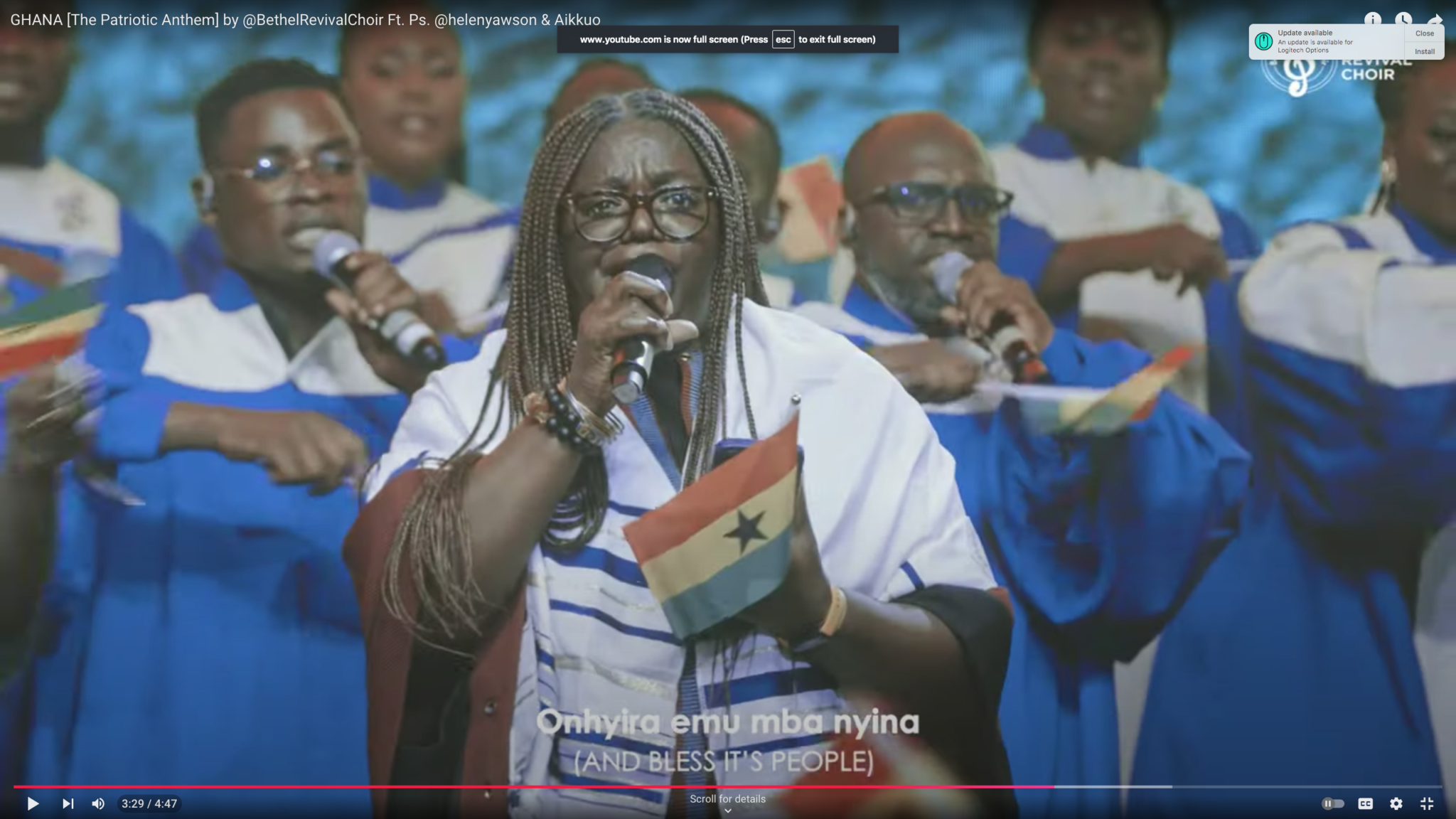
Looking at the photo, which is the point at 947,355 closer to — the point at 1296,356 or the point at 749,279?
the point at 749,279

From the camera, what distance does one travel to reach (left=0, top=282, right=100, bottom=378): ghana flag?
3.12 m

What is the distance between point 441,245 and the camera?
10.3ft

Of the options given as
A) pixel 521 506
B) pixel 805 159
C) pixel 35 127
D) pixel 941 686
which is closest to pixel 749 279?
pixel 805 159

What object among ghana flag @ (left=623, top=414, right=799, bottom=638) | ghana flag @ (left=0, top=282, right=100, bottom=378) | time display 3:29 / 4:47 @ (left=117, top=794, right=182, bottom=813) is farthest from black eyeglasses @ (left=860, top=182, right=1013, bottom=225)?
time display 3:29 / 4:47 @ (left=117, top=794, right=182, bottom=813)

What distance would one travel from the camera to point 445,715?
2939 mm

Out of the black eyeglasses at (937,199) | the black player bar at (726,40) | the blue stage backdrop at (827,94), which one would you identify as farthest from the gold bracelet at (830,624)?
→ the black player bar at (726,40)

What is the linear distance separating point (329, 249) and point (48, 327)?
580mm

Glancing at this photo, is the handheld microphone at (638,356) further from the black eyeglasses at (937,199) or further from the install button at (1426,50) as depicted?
the install button at (1426,50)

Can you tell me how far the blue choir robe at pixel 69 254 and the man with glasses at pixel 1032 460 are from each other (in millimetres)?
1336

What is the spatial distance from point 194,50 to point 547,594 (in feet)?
4.38

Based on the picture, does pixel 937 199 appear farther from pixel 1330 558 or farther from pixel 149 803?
pixel 149 803

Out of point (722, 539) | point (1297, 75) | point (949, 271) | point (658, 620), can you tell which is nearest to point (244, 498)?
point (658, 620)

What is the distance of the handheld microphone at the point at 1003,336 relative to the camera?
10.3 ft

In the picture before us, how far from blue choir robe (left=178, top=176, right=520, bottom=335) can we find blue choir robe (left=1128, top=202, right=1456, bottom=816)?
1.51 metres
